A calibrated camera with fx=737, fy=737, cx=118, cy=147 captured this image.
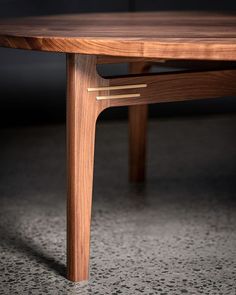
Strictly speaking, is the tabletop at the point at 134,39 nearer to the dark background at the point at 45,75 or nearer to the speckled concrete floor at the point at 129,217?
the speckled concrete floor at the point at 129,217

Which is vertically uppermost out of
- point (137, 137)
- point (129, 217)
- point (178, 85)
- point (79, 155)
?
point (178, 85)

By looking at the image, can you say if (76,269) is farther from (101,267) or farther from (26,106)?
(26,106)

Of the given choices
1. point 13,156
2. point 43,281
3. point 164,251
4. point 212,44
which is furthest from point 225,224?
point 13,156

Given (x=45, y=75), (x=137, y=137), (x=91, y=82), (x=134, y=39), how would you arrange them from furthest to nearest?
(x=45, y=75)
(x=137, y=137)
(x=91, y=82)
(x=134, y=39)

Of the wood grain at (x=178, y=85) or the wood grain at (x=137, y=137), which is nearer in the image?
the wood grain at (x=178, y=85)

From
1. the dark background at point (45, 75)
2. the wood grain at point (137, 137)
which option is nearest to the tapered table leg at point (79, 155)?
the wood grain at point (137, 137)

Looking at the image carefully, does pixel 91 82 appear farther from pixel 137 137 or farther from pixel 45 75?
pixel 45 75

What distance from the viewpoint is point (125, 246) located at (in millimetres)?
1354

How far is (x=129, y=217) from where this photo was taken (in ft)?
5.02

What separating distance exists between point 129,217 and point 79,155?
405 millimetres

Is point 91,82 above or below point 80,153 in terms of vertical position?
above

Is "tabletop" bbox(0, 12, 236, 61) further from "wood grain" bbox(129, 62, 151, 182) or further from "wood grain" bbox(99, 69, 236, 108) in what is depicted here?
"wood grain" bbox(129, 62, 151, 182)

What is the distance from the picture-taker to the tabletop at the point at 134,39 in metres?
0.97

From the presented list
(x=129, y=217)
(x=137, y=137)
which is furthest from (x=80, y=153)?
(x=137, y=137)
